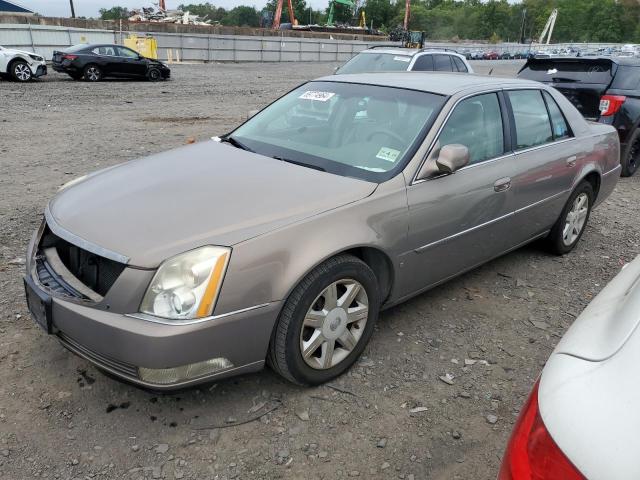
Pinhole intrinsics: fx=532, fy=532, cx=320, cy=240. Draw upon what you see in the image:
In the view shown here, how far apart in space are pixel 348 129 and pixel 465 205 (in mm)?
909

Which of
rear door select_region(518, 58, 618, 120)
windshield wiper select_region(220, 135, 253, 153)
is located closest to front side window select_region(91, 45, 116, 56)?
rear door select_region(518, 58, 618, 120)

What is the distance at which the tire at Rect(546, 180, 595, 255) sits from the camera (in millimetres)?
4684

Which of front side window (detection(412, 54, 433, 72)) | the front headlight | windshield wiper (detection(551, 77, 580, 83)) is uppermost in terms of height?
front side window (detection(412, 54, 433, 72))

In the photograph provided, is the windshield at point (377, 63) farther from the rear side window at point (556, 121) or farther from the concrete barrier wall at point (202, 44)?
the concrete barrier wall at point (202, 44)

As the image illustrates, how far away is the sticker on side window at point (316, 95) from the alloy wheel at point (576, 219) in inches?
96.3

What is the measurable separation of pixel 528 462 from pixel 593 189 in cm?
438

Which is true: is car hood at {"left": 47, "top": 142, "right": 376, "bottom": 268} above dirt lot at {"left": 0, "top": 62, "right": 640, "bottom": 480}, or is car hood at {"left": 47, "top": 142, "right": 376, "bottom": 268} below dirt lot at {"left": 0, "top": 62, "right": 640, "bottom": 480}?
above

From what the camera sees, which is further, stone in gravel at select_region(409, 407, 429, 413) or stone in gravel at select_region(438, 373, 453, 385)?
stone in gravel at select_region(438, 373, 453, 385)

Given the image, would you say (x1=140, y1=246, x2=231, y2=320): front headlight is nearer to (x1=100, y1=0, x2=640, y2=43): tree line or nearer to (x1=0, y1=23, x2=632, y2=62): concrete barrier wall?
(x1=0, y1=23, x2=632, y2=62): concrete barrier wall

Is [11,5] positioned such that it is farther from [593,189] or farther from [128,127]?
[593,189]

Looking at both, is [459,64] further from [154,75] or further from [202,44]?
[202,44]

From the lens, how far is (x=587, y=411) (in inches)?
48.1

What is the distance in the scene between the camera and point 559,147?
4.38m

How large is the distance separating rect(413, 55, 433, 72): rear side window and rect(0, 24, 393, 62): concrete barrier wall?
1991 centimetres
